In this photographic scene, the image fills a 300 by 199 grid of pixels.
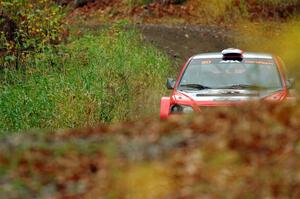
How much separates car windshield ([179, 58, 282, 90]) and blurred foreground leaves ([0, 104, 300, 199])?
16.9 ft

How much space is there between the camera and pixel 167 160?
6395 millimetres

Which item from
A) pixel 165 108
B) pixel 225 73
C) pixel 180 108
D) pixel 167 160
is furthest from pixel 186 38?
pixel 167 160

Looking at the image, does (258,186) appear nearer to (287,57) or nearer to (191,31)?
(287,57)

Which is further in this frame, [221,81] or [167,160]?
[221,81]

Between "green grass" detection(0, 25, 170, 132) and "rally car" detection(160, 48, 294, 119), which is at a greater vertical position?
"rally car" detection(160, 48, 294, 119)

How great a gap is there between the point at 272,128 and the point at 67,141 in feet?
4.92

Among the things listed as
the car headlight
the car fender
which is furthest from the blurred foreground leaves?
the car fender

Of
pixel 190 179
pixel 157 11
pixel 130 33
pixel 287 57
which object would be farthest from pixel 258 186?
pixel 157 11

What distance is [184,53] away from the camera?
28.7 metres

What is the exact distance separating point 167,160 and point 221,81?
6.30m

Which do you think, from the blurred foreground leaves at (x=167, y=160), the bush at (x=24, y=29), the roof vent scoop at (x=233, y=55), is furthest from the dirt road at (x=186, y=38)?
the blurred foreground leaves at (x=167, y=160)

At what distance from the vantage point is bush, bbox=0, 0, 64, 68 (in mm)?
18766

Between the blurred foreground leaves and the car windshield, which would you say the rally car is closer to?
the car windshield

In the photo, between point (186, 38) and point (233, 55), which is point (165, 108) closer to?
point (233, 55)
